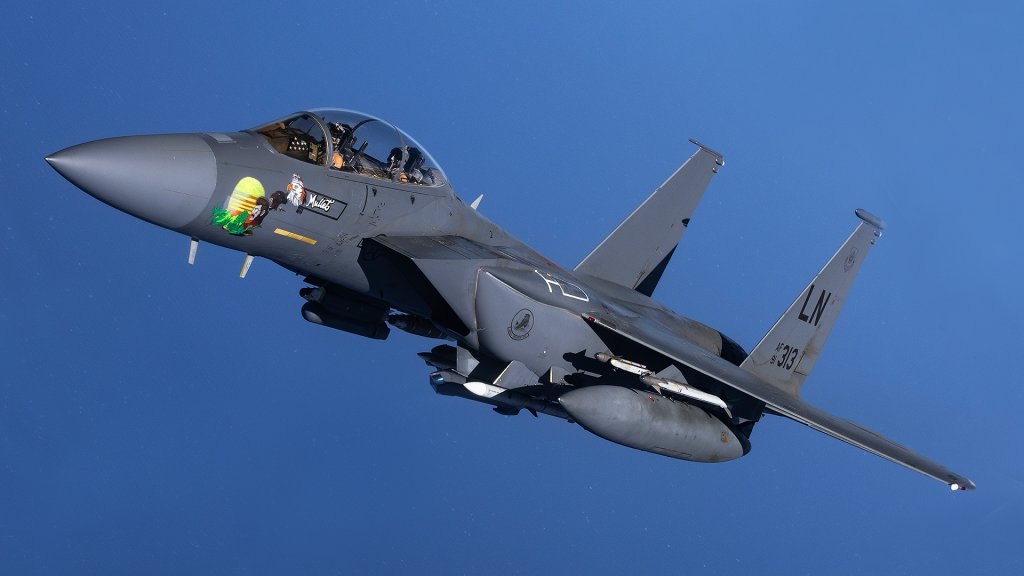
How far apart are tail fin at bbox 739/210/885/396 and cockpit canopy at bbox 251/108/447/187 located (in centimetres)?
381

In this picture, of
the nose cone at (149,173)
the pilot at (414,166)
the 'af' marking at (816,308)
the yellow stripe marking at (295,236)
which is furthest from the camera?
the 'af' marking at (816,308)

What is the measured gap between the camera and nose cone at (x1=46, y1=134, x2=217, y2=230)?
24.2ft

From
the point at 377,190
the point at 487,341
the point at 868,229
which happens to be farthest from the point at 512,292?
the point at 868,229

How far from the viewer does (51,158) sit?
23.9 ft

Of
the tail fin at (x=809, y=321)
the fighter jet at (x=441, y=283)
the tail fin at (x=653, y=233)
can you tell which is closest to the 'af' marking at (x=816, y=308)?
the tail fin at (x=809, y=321)

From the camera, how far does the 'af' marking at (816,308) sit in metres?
11.4

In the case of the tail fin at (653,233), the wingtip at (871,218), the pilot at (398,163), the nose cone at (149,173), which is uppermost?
the wingtip at (871,218)

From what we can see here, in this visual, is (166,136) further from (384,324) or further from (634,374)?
(634,374)

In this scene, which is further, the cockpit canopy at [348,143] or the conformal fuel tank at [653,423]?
the conformal fuel tank at [653,423]

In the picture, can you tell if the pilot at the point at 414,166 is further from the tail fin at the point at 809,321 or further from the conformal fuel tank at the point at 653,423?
the tail fin at the point at 809,321

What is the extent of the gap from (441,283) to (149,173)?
7.19 feet

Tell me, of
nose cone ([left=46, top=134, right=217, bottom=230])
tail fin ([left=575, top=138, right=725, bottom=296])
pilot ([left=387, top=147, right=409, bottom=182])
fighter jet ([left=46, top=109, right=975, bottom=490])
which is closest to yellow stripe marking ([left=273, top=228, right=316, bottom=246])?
fighter jet ([left=46, top=109, right=975, bottom=490])

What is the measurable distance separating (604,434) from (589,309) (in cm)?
100

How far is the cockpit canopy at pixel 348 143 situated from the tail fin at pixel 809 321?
12.5 feet
